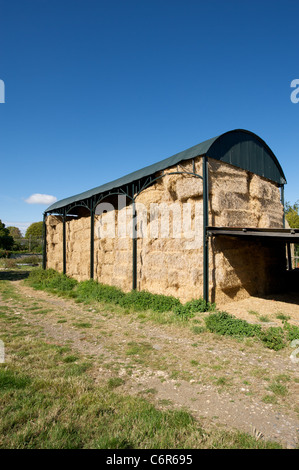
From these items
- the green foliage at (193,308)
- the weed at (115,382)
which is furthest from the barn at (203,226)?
the weed at (115,382)

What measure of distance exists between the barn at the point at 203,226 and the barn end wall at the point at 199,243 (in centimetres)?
4

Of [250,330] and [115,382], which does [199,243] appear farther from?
[115,382]

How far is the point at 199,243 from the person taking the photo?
9.09 m

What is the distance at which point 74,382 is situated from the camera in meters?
4.39

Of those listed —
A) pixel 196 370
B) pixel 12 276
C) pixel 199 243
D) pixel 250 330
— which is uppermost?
pixel 199 243

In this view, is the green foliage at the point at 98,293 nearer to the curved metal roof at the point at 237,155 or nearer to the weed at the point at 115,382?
the curved metal roof at the point at 237,155

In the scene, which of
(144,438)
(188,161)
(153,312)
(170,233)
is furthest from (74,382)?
(188,161)

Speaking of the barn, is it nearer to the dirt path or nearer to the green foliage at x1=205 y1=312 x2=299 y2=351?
the green foliage at x1=205 y1=312 x2=299 y2=351

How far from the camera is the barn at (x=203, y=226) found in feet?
29.7

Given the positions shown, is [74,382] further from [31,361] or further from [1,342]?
[1,342]

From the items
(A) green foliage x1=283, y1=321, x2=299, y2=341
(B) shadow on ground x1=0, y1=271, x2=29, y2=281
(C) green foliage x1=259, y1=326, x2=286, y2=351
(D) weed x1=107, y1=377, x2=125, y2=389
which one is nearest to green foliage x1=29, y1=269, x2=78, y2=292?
(B) shadow on ground x1=0, y1=271, x2=29, y2=281

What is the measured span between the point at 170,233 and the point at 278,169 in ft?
24.0

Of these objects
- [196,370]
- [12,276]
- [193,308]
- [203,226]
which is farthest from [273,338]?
[12,276]

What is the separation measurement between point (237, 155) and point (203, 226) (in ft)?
11.7
